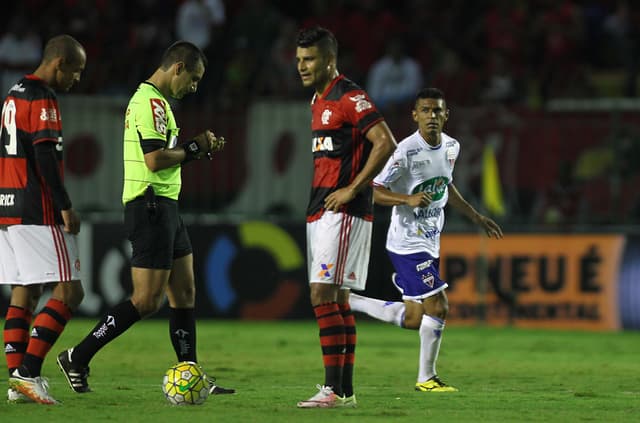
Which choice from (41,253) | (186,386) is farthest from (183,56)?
(186,386)

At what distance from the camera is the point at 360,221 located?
8.02 m

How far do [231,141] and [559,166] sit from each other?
Result: 4258mm

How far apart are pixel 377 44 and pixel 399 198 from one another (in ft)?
35.0

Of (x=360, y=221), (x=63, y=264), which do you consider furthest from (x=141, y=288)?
(x=360, y=221)

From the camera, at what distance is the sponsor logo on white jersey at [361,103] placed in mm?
7893

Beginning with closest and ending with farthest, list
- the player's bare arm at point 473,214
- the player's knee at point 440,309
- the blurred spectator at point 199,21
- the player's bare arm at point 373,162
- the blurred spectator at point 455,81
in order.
Answer: the player's bare arm at point 373,162, the player's knee at point 440,309, the player's bare arm at point 473,214, the blurred spectator at point 455,81, the blurred spectator at point 199,21

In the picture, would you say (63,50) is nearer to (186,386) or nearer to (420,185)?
(186,386)

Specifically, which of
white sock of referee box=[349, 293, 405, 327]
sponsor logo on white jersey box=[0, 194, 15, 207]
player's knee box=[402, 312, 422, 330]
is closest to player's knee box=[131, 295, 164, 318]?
sponsor logo on white jersey box=[0, 194, 15, 207]

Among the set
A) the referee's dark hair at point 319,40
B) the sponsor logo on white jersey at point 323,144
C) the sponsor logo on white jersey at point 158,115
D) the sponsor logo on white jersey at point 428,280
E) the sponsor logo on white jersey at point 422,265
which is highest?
the referee's dark hair at point 319,40

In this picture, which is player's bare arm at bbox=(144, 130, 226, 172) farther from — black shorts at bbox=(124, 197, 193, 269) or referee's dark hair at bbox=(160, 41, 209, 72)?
referee's dark hair at bbox=(160, 41, 209, 72)

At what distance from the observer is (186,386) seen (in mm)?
7977

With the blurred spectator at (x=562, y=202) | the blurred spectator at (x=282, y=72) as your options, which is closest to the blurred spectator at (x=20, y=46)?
the blurred spectator at (x=282, y=72)

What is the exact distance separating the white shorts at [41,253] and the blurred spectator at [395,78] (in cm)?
1002

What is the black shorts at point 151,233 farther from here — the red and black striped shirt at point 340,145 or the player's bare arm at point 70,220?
the red and black striped shirt at point 340,145
